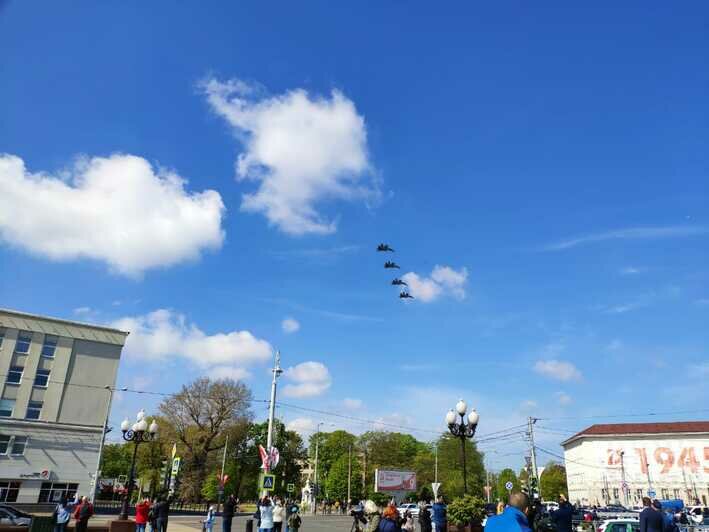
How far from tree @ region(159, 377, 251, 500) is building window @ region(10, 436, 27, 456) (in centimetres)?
1466

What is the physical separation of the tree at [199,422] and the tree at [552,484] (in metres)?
74.7

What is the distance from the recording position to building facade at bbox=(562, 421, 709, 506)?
81.8m

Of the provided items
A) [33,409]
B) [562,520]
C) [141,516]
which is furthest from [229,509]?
[33,409]

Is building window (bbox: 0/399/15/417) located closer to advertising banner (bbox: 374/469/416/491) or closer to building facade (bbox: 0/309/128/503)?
building facade (bbox: 0/309/128/503)

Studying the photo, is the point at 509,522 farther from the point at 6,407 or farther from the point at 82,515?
the point at 6,407

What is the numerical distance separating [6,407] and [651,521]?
140 ft

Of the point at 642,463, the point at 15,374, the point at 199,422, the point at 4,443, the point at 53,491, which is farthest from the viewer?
the point at 642,463

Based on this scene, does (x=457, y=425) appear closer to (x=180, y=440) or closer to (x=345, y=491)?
(x=180, y=440)

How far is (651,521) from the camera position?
1190cm

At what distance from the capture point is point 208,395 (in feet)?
174

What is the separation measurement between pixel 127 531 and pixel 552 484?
10702 centimetres

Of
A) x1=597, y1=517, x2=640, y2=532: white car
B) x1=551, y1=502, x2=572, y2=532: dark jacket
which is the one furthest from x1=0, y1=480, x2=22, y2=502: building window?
x1=597, y1=517, x2=640, y2=532: white car

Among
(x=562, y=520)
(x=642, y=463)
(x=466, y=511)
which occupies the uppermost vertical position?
(x=642, y=463)

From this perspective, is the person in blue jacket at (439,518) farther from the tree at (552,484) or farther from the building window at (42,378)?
the tree at (552,484)
